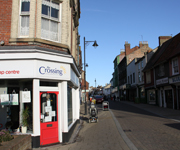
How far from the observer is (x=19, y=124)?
7445mm

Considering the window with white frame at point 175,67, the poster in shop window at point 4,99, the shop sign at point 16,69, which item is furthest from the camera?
the window with white frame at point 175,67

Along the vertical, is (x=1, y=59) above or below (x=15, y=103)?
above

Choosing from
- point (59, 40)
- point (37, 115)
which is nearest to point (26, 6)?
point (59, 40)

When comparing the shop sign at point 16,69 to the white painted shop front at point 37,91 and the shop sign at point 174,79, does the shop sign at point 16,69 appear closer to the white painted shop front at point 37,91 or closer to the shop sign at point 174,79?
the white painted shop front at point 37,91

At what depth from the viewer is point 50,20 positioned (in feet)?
25.8

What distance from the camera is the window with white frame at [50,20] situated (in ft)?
25.2

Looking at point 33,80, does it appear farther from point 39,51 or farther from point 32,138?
point 32,138

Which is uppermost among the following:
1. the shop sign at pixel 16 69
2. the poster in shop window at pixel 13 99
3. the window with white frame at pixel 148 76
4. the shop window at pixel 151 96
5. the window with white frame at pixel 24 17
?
the window with white frame at pixel 24 17


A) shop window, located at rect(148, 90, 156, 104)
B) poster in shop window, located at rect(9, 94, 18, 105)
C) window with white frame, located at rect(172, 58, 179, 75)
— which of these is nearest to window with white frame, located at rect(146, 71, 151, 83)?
shop window, located at rect(148, 90, 156, 104)

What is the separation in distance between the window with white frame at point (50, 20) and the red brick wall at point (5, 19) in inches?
51.6

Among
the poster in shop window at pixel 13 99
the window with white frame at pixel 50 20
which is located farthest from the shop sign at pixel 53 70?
the poster in shop window at pixel 13 99

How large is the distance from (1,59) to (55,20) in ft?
9.22

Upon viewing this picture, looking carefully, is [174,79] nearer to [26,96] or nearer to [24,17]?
[26,96]

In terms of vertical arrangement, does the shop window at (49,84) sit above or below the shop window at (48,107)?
above
